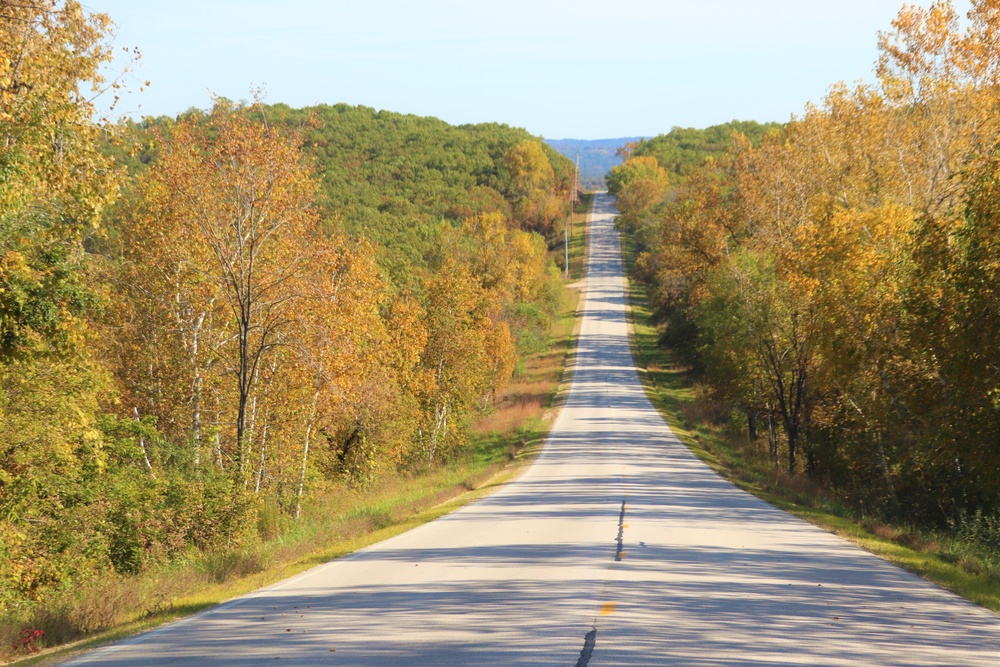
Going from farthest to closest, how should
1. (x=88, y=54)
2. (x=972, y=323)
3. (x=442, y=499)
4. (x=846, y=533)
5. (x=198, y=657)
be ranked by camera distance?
(x=442, y=499), (x=846, y=533), (x=972, y=323), (x=88, y=54), (x=198, y=657)

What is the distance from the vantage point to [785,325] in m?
36.9

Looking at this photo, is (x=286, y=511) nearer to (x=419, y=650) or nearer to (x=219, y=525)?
(x=219, y=525)

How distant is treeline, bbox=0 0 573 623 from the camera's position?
12.5m

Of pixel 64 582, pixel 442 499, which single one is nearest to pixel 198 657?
pixel 64 582

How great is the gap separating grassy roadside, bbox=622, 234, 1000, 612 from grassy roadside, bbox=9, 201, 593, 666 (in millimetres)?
8567

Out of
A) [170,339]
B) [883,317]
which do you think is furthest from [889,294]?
[170,339]

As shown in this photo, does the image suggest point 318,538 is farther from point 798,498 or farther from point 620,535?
point 798,498

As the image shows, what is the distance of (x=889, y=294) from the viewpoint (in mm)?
26078

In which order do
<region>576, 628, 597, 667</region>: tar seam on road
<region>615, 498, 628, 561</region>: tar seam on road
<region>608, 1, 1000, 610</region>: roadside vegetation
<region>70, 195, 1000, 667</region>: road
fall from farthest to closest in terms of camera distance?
<region>608, 1, 1000, 610</region>: roadside vegetation, <region>615, 498, 628, 561</region>: tar seam on road, <region>70, 195, 1000, 667</region>: road, <region>576, 628, 597, 667</region>: tar seam on road

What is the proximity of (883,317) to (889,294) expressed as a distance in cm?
73

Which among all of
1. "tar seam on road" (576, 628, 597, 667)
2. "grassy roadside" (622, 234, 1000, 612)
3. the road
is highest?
"tar seam on road" (576, 628, 597, 667)

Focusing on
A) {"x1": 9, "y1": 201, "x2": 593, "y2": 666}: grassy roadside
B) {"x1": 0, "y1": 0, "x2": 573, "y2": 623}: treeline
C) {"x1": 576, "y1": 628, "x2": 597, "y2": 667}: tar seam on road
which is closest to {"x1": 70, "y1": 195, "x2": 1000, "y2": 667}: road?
{"x1": 576, "y1": 628, "x2": 597, "y2": 667}: tar seam on road

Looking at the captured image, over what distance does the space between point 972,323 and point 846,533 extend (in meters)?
5.00

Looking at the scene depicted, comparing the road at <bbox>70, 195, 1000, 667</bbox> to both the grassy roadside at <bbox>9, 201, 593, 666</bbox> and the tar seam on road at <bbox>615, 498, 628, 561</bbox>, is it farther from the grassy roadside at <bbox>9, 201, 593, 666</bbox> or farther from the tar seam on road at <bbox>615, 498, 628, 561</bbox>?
the grassy roadside at <bbox>9, 201, 593, 666</bbox>
